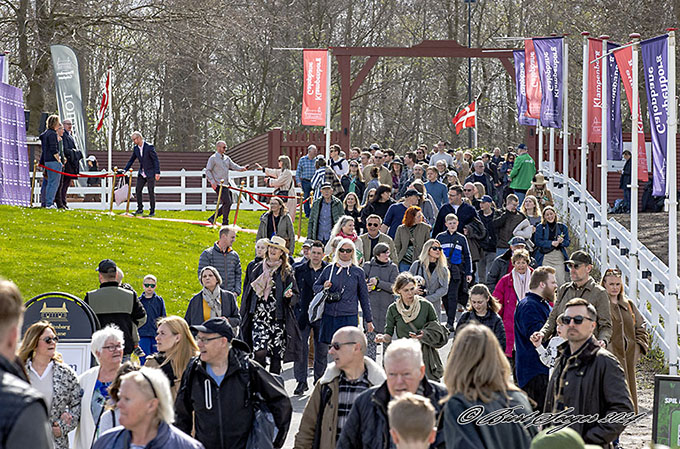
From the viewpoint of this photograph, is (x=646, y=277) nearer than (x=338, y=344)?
No

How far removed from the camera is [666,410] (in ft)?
29.6

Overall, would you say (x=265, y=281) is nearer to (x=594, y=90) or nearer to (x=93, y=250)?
(x=93, y=250)

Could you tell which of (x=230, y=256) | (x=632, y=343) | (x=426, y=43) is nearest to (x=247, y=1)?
(x=426, y=43)

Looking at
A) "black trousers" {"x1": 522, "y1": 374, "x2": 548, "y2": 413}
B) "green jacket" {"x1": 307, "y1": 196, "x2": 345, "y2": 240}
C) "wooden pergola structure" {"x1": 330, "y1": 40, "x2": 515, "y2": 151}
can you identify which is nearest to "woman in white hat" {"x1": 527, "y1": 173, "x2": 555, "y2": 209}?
"green jacket" {"x1": 307, "y1": 196, "x2": 345, "y2": 240}

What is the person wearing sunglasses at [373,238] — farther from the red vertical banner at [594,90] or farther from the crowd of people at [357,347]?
the red vertical banner at [594,90]

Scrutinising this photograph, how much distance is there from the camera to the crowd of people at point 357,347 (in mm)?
5492

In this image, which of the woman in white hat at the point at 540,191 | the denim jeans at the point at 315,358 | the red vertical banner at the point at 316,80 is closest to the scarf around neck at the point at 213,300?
the denim jeans at the point at 315,358

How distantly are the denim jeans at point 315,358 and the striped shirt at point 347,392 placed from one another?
19.3ft

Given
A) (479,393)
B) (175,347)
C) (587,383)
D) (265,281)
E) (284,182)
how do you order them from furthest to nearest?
1. (284,182)
2. (265,281)
3. (175,347)
4. (587,383)
5. (479,393)

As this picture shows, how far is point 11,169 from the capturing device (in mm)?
23219

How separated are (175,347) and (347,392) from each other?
1.62 meters

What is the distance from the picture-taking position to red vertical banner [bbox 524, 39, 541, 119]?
2650 cm

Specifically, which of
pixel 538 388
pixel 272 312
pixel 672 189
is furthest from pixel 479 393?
pixel 672 189

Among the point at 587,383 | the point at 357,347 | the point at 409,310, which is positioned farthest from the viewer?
the point at 409,310
